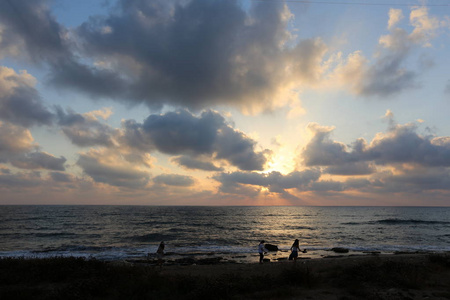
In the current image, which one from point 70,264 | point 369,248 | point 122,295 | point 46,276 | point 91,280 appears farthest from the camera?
point 369,248

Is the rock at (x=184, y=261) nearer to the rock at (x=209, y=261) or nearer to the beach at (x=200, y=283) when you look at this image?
the rock at (x=209, y=261)

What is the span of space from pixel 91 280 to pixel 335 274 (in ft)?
39.2

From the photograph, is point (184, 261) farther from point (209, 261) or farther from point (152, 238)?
point (152, 238)

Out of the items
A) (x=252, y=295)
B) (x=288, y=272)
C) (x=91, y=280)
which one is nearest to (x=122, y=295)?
(x=91, y=280)

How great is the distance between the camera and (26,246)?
32375mm

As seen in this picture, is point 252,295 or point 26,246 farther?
point 26,246

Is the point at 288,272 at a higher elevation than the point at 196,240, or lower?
higher

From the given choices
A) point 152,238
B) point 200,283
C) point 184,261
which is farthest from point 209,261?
point 152,238

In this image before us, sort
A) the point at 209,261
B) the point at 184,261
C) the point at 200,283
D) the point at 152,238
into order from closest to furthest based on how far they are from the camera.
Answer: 1. the point at 200,283
2. the point at 209,261
3. the point at 184,261
4. the point at 152,238

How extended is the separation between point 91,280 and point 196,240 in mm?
28660

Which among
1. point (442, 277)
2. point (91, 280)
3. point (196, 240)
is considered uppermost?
point (91, 280)

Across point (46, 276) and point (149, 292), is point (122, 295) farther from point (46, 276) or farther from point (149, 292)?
point (46, 276)

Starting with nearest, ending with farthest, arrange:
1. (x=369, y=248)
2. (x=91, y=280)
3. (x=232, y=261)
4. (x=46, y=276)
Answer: (x=91, y=280)
(x=46, y=276)
(x=232, y=261)
(x=369, y=248)

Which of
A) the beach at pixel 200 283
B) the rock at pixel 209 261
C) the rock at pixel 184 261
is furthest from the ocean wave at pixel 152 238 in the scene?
the beach at pixel 200 283
